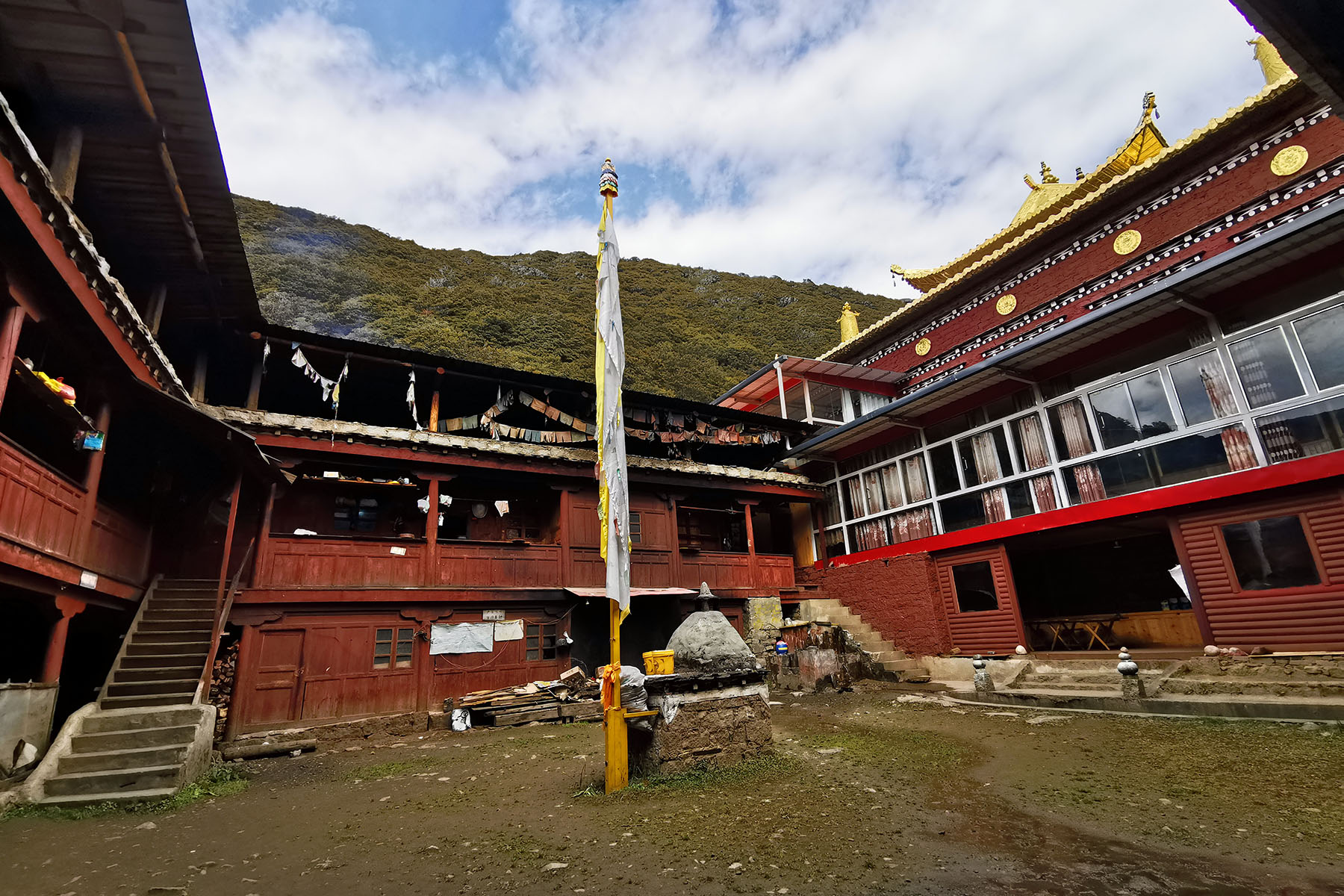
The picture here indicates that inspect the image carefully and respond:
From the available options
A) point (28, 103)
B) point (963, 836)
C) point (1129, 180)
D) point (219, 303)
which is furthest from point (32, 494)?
point (1129, 180)

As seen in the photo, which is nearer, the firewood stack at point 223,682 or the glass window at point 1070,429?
the firewood stack at point 223,682

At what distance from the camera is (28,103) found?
8.39m

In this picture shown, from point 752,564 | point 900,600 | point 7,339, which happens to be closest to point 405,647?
point 7,339

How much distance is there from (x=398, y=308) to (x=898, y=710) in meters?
45.8

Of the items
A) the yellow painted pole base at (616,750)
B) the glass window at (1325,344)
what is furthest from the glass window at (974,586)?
the yellow painted pole base at (616,750)

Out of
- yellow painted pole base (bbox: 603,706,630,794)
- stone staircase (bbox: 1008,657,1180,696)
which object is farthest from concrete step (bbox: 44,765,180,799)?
stone staircase (bbox: 1008,657,1180,696)

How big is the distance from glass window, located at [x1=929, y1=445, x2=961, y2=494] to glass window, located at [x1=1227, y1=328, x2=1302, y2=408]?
6187 millimetres

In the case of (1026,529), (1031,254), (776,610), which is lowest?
(776,610)

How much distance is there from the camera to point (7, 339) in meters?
6.87

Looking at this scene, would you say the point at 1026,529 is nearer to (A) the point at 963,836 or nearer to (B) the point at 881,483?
(B) the point at 881,483

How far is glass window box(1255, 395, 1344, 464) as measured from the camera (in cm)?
1052

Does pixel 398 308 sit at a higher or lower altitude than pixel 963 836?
higher

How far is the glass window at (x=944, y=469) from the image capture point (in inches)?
660

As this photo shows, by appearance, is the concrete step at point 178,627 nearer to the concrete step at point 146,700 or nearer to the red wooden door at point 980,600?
the concrete step at point 146,700
